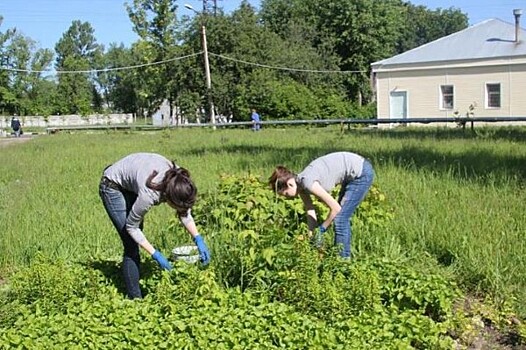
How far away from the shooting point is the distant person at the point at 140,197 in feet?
14.0

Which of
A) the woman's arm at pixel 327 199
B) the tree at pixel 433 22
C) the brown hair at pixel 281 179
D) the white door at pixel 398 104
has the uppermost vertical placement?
the tree at pixel 433 22

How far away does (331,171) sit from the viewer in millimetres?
5527

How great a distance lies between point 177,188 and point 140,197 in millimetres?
355

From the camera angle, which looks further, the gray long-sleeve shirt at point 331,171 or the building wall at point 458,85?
the building wall at point 458,85

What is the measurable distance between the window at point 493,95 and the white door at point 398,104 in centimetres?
455

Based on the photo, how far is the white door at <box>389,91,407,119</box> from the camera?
36216 mm

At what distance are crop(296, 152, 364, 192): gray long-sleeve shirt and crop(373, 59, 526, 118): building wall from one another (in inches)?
1155

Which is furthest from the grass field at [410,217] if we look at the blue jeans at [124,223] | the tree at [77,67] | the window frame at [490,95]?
the tree at [77,67]

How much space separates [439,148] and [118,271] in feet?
35.6

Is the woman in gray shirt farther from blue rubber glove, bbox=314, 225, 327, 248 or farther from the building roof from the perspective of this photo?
the building roof

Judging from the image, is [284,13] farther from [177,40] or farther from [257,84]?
[257,84]

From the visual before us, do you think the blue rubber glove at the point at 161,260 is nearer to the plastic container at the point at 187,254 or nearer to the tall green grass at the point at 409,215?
the plastic container at the point at 187,254

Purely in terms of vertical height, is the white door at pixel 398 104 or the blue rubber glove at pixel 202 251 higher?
the white door at pixel 398 104

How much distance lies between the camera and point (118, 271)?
5.43 meters
